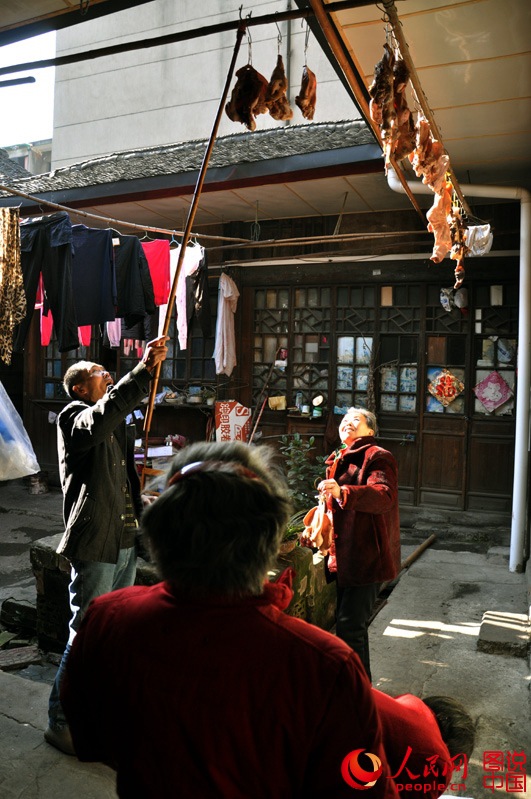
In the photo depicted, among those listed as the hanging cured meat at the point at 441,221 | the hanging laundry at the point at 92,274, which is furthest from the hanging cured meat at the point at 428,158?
the hanging laundry at the point at 92,274

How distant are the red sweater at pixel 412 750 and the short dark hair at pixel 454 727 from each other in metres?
0.14

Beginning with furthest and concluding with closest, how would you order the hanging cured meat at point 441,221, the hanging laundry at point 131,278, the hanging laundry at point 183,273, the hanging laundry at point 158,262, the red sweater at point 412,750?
1. the hanging laundry at point 183,273
2. the hanging laundry at point 158,262
3. the hanging laundry at point 131,278
4. the hanging cured meat at point 441,221
5. the red sweater at point 412,750

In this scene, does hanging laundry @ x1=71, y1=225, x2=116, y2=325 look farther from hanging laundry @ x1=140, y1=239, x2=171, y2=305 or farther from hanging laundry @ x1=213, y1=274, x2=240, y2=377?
hanging laundry @ x1=213, y1=274, x2=240, y2=377

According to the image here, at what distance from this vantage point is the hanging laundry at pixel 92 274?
6840 millimetres

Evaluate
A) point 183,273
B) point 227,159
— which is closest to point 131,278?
point 183,273

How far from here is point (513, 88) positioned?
5.25m

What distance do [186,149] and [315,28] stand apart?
16.1ft

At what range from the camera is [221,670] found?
52.0 inches

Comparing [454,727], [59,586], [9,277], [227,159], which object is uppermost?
[227,159]

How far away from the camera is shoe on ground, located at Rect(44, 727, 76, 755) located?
3.38m

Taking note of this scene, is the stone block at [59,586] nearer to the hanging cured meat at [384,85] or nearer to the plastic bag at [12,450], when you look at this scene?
the plastic bag at [12,450]

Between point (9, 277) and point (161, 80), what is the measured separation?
10356 millimetres

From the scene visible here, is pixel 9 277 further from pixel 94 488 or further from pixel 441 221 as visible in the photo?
pixel 441 221

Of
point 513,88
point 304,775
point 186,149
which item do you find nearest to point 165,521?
point 304,775
